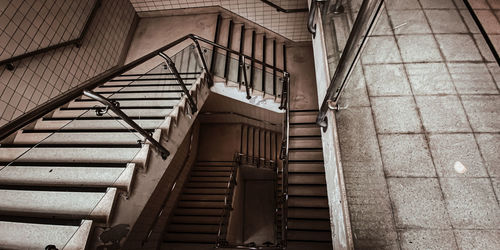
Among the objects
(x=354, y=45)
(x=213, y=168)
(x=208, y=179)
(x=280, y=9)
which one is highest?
(x=280, y=9)

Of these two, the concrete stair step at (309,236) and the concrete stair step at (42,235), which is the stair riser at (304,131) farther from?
the concrete stair step at (42,235)

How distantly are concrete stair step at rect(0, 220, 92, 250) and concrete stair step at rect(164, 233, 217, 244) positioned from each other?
353 centimetres

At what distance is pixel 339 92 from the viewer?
151 centimetres

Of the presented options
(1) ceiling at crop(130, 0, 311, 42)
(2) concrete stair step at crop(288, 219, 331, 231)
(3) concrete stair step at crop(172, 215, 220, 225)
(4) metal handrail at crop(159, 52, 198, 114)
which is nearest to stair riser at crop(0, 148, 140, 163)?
(4) metal handrail at crop(159, 52, 198, 114)

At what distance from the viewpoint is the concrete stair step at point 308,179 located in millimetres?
3930

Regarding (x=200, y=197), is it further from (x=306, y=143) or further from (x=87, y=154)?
(x=87, y=154)

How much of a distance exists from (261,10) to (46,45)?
459 centimetres

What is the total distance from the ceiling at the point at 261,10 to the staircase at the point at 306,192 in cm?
277

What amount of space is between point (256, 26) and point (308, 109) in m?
2.86

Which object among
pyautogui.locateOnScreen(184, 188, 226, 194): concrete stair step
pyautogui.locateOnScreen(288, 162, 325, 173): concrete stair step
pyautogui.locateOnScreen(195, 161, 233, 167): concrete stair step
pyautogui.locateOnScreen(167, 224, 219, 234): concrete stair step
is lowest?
pyautogui.locateOnScreen(167, 224, 219, 234): concrete stair step

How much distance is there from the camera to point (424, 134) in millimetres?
1470

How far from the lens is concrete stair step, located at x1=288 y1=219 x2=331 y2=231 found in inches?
135

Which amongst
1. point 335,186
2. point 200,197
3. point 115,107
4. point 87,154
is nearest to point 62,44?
point 87,154

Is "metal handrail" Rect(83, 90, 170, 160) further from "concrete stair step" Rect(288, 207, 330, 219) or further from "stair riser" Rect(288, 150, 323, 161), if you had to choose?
"stair riser" Rect(288, 150, 323, 161)
